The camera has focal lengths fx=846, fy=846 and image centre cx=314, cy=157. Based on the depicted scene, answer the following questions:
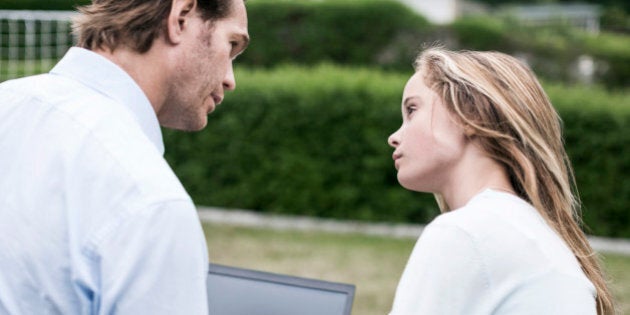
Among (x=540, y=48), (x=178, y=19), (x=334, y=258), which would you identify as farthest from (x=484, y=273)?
(x=540, y=48)

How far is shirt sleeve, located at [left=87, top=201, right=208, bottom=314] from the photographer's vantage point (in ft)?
4.35

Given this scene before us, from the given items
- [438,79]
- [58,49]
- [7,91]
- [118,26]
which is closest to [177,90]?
[118,26]

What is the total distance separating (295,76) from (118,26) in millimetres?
9317

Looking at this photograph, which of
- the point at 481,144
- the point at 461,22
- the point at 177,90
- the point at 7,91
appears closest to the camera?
the point at 7,91

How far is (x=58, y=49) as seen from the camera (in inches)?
598

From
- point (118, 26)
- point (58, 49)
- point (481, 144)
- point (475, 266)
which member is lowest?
point (58, 49)

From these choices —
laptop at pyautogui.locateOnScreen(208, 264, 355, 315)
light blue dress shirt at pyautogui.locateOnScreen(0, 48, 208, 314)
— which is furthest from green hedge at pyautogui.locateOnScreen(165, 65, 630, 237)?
light blue dress shirt at pyautogui.locateOnScreen(0, 48, 208, 314)

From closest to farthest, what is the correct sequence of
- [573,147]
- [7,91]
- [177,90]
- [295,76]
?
[7,91] → [177,90] → [573,147] → [295,76]

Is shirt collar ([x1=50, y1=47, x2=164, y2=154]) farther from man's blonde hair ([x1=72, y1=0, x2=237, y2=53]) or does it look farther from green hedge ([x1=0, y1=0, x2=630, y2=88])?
green hedge ([x1=0, y1=0, x2=630, y2=88])

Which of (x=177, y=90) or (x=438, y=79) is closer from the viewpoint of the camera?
(x=177, y=90)

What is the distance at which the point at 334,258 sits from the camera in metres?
8.67

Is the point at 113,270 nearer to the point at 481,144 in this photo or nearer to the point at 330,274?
the point at 481,144

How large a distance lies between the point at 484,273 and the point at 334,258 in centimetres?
695

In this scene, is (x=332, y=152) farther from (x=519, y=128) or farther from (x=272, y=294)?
(x=519, y=128)
